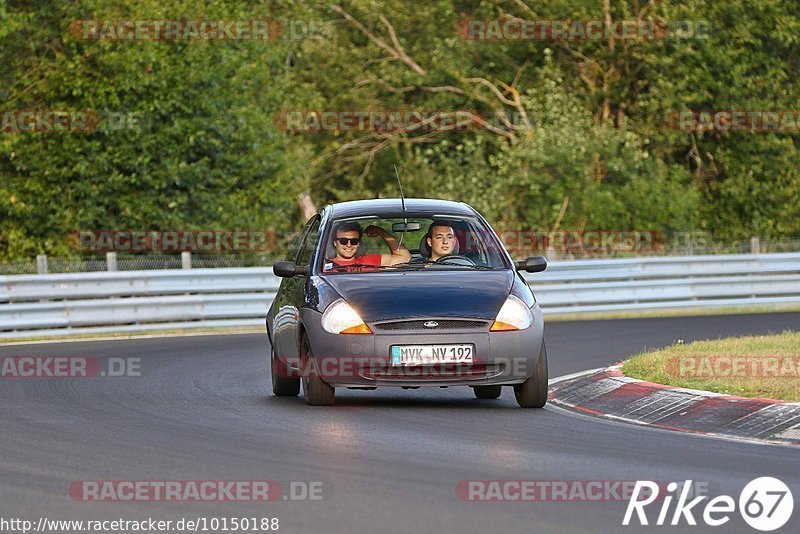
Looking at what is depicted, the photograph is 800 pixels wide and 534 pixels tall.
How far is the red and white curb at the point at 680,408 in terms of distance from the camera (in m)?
11.0

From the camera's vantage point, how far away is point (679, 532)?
7.38 m

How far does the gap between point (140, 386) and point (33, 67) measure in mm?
19410

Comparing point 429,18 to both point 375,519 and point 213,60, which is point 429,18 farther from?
point 375,519

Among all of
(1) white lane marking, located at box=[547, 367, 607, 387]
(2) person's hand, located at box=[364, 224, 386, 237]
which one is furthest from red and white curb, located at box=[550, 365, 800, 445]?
(2) person's hand, located at box=[364, 224, 386, 237]

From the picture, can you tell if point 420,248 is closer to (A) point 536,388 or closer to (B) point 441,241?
(B) point 441,241

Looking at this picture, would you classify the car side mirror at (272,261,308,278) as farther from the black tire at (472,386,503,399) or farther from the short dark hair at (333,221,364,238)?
the black tire at (472,386,503,399)

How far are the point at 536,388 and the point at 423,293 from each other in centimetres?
115

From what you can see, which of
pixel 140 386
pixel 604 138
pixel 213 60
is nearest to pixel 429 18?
pixel 604 138

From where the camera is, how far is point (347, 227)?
13930mm

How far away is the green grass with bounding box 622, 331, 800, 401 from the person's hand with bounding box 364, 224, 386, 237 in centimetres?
244

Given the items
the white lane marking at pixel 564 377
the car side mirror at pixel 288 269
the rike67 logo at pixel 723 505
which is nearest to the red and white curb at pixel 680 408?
the white lane marking at pixel 564 377

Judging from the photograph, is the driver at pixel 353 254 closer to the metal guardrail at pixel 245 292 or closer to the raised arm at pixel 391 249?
the raised arm at pixel 391 249

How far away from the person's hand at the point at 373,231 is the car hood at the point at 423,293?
87 cm

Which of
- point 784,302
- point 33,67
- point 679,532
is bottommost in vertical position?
point 784,302
